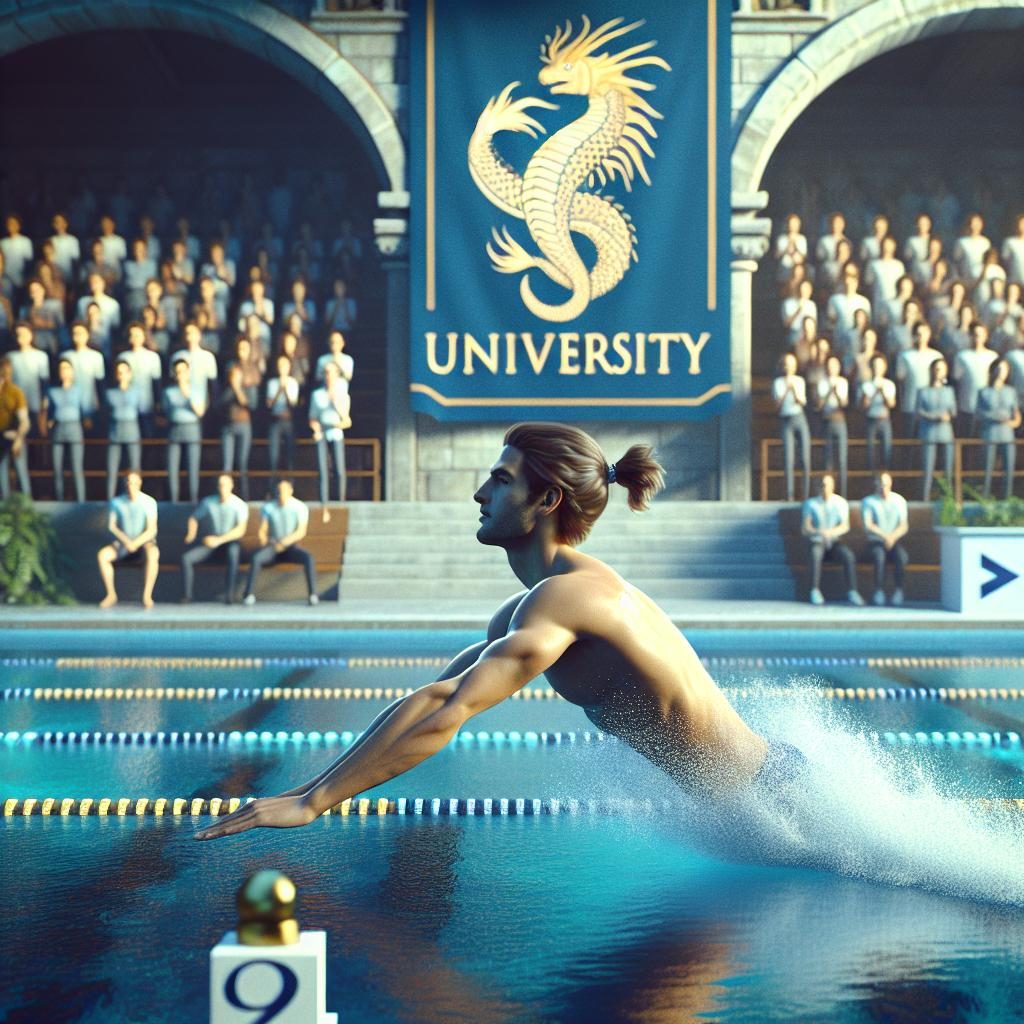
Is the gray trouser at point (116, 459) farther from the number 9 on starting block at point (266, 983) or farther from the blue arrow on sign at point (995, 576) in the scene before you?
the number 9 on starting block at point (266, 983)

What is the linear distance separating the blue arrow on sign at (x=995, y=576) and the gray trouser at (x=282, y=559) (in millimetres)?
5813

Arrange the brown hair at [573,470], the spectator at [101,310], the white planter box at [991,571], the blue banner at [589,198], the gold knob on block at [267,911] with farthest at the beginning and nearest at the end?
the blue banner at [589,198], the spectator at [101,310], the white planter box at [991,571], the brown hair at [573,470], the gold knob on block at [267,911]

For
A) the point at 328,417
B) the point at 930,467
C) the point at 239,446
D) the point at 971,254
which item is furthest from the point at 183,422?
the point at 971,254

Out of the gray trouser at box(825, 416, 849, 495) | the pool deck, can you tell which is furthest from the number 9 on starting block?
the gray trouser at box(825, 416, 849, 495)

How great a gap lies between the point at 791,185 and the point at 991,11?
14.1ft

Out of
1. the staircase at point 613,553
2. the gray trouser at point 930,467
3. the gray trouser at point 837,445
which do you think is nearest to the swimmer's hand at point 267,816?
the staircase at point 613,553

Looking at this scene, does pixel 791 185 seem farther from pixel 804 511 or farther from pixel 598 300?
pixel 804 511

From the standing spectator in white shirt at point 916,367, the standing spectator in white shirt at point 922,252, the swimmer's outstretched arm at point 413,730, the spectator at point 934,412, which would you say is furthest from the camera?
the standing spectator in white shirt at point 922,252

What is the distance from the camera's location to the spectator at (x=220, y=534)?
1255 cm

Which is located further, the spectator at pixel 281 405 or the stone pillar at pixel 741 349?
the stone pillar at pixel 741 349

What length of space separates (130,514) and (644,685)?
9.73 metres

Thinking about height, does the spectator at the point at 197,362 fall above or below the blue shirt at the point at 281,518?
above

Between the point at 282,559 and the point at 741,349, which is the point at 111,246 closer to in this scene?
the point at 282,559

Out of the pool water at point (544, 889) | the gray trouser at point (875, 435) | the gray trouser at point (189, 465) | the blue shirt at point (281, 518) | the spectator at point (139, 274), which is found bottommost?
the pool water at point (544, 889)
